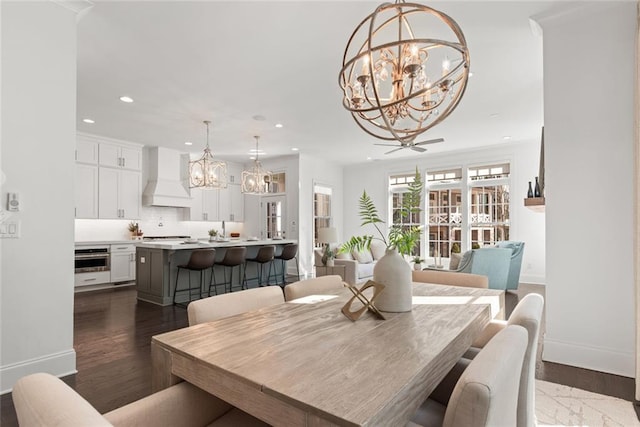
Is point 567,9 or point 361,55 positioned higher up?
point 567,9

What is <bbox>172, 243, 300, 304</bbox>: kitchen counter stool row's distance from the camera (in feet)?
16.3

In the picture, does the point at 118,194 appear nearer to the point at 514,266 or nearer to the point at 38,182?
the point at 38,182

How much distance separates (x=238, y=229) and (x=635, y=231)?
323 inches

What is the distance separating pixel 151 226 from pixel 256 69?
5.17 metres

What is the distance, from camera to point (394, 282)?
5.28ft

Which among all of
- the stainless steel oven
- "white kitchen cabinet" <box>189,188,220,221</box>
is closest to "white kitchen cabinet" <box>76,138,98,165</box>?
the stainless steel oven

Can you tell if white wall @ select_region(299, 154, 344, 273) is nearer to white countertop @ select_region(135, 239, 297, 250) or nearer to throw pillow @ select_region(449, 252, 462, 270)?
white countertop @ select_region(135, 239, 297, 250)

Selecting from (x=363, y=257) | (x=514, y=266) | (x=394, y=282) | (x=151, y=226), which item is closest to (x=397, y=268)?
(x=394, y=282)

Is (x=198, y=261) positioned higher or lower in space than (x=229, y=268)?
higher

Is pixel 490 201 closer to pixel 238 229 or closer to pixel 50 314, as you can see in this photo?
pixel 238 229

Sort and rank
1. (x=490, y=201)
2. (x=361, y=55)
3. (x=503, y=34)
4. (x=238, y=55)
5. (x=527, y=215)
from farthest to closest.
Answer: (x=490, y=201) → (x=527, y=215) → (x=238, y=55) → (x=503, y=34) → (x=361, y=55)

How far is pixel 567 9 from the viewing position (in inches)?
108

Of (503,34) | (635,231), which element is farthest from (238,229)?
(635,231)

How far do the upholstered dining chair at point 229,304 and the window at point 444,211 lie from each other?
667 cm
